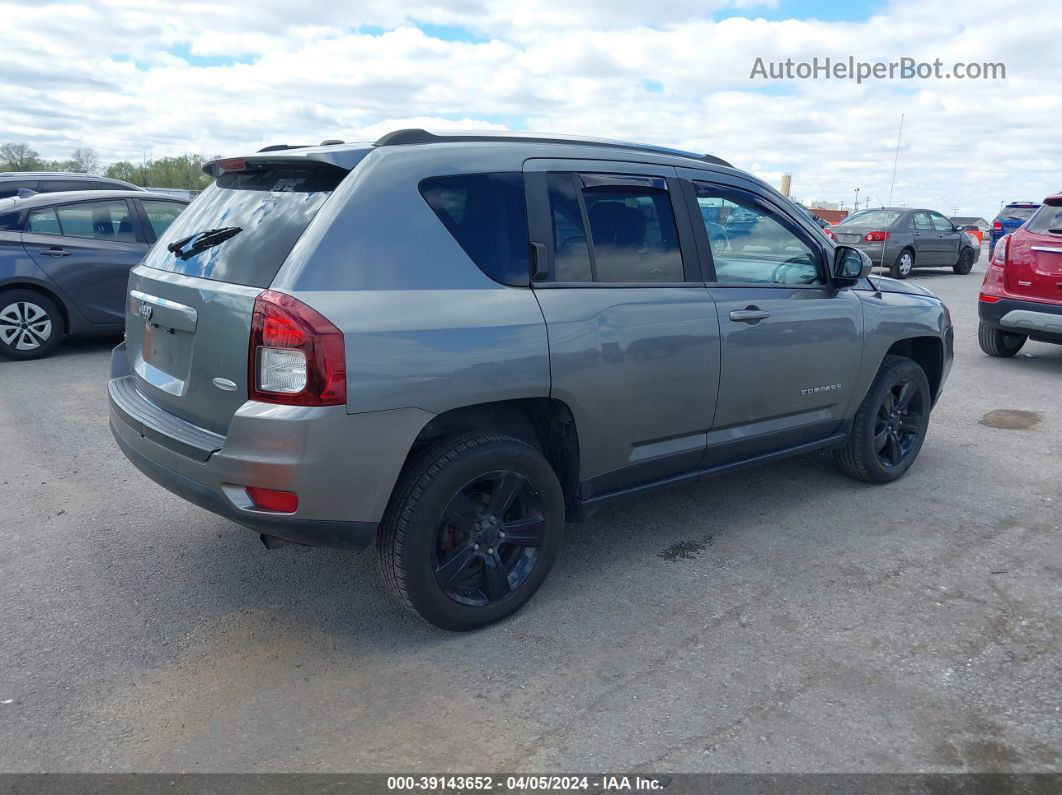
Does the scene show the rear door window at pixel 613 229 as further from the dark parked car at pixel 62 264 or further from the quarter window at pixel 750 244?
the dark parked car at pixel 62 264

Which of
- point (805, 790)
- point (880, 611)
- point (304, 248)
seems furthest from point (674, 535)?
point (304, 248)

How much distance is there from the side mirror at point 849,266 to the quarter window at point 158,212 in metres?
6.94

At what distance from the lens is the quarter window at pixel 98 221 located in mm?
8586

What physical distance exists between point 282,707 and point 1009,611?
291cm

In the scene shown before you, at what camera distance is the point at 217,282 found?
128 inches

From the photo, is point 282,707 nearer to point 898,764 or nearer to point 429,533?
point 429,533

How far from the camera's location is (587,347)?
11.7ft

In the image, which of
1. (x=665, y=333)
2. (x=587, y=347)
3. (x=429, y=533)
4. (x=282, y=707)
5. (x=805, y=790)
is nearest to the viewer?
(x=805, y=790)

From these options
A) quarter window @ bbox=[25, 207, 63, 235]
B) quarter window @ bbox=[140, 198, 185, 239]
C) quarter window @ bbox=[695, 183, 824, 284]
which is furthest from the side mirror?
quarter window @ bbox=[25, 207, 63, 235]

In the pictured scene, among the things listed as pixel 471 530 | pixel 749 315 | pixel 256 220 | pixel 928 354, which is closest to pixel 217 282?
pixel 256 220

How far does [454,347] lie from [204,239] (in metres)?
1.14

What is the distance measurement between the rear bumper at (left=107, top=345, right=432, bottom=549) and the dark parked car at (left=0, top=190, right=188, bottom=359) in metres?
5.77

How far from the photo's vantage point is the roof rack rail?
3.39 m

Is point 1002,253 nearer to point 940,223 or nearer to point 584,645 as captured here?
point 584,645
